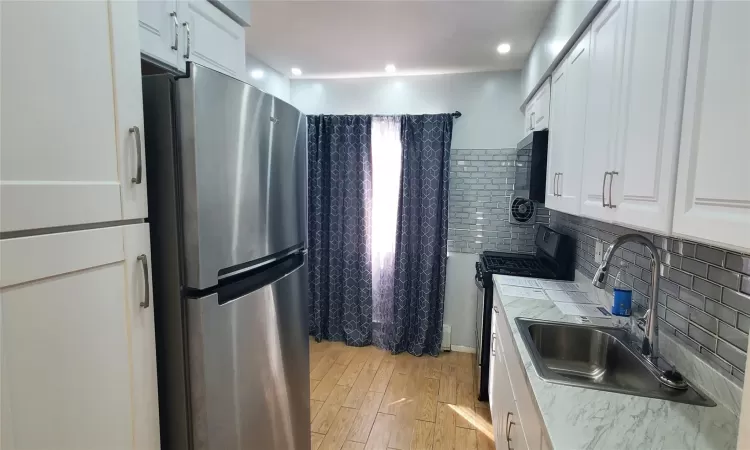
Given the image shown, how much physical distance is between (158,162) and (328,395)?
7.25 feet

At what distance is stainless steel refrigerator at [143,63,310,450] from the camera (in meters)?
1.06

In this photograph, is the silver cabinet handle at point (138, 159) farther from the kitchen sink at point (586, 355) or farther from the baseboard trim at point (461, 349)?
the baseboard trim at point (461, 349)

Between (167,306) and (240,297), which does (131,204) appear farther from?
(240,297)

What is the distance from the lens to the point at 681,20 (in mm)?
898

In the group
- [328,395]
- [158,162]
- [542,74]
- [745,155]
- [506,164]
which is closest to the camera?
[745,155]

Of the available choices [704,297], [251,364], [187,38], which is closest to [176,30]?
[187,38]

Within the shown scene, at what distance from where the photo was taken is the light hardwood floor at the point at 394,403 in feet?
7.41

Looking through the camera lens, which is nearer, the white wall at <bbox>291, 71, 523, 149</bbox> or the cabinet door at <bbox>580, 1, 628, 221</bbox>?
the cabinet door at <bbox>580, 1, 628, 221</bbox>

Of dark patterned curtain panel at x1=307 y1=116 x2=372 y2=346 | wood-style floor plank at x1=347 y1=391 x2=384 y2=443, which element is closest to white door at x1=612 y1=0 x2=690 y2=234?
wood-style floor plank at x1=347 y1=391 x2=384 y2=443

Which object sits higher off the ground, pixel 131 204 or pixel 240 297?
pixel 131 204

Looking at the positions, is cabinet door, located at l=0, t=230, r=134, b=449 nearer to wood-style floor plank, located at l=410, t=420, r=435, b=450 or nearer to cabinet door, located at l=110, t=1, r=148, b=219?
cabinet door, located at l=110, t=1, r=148, b=219

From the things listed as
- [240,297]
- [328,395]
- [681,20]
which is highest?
[681,20]

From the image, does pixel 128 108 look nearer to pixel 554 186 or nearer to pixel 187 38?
pixel 187 38

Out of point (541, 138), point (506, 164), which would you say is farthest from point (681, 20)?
point (506, 164)
